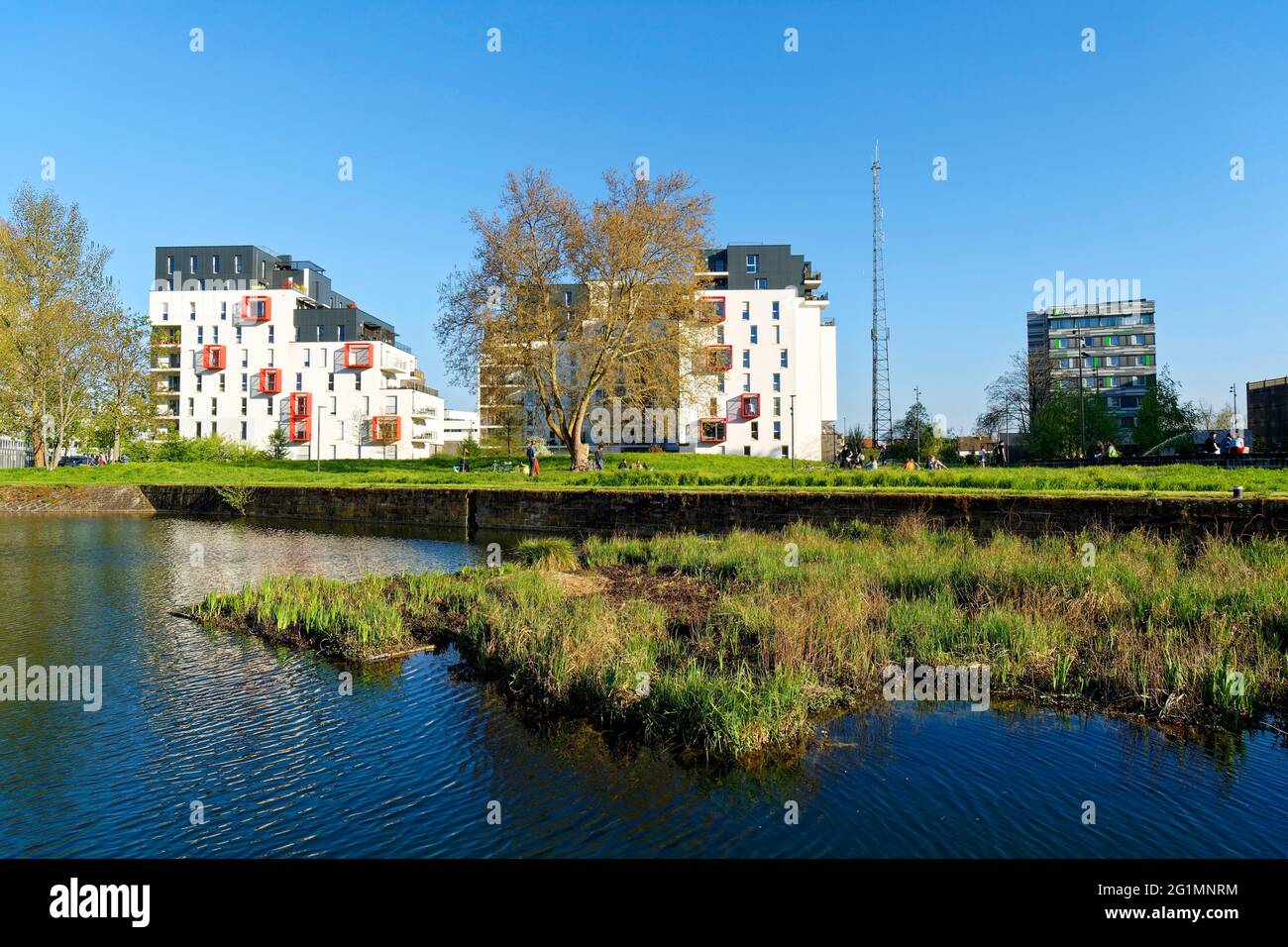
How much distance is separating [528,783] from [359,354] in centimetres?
7952

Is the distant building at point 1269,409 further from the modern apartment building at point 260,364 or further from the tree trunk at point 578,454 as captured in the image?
the modern apartment building at point 260,364

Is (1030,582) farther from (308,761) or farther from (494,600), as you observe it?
(308,761)

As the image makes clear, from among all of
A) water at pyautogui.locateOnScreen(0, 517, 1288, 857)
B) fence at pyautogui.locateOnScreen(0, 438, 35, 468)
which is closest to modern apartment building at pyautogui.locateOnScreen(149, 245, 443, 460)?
fence at pyautogui.locateOnScreen(0, 438, 35, 468)

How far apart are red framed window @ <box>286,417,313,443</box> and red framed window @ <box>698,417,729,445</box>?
1637 inches

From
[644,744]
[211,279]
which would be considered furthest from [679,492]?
[211,279]

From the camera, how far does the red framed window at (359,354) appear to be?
3071 inches

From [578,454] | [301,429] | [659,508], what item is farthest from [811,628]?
[301,429]

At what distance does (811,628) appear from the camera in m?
9.14

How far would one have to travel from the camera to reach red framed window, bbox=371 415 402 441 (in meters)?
78.3

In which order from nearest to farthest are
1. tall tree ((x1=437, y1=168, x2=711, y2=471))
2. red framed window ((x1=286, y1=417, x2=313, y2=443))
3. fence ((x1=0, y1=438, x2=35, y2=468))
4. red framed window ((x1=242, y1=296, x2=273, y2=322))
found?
1. tall tree ((x1=437, y1=168, x2=711, y2=471))
2. fence ((x1=0, y1=438, x2=35, y2=468))
3. red framed window ((x1=286, y1=417, x2=313, y2=443))
4. red framed window ((x1=242, y1=296, x2=273, y2=322))

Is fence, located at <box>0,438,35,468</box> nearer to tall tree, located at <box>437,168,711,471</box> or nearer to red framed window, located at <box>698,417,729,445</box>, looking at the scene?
tall tree, located at <box>437,168,711,471</box>

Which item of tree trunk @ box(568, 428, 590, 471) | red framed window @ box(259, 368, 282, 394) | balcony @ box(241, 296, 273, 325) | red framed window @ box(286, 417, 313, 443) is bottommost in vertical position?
tree trunk @ box(568, 428, 590, 471)

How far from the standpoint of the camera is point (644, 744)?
674cm

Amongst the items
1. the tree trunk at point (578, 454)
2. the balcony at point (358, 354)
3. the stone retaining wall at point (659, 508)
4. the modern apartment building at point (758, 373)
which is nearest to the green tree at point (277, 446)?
the balcony at point (358, 354)
